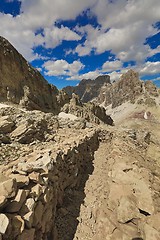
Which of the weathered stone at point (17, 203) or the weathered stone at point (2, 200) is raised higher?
the weathered stone at point (2, 200)

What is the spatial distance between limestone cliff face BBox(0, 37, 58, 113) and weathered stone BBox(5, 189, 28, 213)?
92.2 ft

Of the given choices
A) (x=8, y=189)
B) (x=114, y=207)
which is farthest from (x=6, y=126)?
(x=114, y=207)

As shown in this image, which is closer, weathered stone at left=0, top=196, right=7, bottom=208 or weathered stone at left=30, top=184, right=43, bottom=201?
weathered stone at left=0, top=196, right=7, bottom=208

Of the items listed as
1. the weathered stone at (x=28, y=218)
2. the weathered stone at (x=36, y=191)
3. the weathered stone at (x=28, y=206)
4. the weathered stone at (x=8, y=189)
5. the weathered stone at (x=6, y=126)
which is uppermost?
the weathered stone at (x=6, y=126)

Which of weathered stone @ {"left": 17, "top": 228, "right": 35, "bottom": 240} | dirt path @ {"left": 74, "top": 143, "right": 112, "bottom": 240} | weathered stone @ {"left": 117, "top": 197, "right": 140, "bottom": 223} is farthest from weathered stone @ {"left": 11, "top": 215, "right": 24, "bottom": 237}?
weathered stone @ {"left": 117, "top": 197, "right": 140, "bottom": 223}

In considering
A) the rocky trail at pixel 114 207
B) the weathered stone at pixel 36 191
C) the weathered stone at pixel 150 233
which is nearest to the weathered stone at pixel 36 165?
the weathered stone at pixel 36 191

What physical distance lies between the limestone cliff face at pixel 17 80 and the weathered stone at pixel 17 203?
2812cm

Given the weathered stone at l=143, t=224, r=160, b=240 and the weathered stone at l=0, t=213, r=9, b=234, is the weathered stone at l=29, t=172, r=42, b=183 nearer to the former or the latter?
the weathered stone at l=0, t=213, r=9, b=234

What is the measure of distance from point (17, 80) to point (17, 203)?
34773mm

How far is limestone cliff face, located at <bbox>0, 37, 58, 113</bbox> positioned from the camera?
32525 mm

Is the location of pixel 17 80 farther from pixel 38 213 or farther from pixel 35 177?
pixel 38 213

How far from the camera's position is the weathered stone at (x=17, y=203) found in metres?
4.42

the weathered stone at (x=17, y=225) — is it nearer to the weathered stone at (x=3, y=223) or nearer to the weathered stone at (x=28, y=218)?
the weathered stone at (x=28, y=218)

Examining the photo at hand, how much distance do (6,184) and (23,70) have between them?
37451 mm
